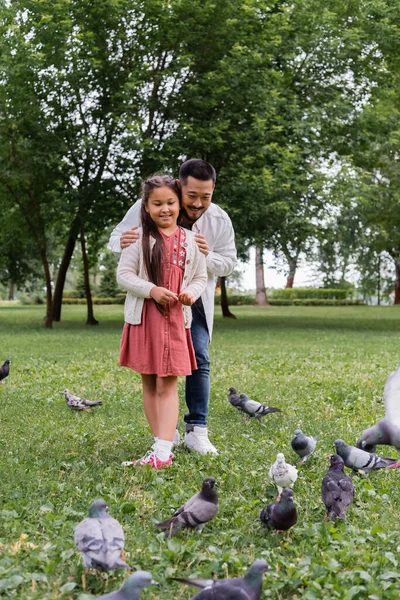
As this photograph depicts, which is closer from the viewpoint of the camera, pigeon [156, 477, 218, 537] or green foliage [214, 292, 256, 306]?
pigeon [156, 477, 218, 537]

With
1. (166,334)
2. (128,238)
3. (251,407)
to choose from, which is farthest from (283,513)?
(251,407)

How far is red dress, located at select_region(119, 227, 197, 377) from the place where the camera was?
5.04m

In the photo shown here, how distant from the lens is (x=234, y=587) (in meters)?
2.73

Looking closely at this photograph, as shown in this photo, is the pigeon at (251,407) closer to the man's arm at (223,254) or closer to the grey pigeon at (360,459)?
the man's arm at (223,254)

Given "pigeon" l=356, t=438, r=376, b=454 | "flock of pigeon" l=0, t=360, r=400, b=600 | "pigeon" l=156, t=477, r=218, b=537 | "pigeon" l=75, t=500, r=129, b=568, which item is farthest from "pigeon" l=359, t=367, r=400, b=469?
"pigeon" l=75, t=500, r=129, b=568

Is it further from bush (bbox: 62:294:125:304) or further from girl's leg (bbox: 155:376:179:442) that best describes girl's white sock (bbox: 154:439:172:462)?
bush (bbox: 62:294:125:304)

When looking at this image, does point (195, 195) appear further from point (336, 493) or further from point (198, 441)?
point (336, 493)

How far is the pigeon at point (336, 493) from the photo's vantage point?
157 inches

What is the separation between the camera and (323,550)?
358 centimetres

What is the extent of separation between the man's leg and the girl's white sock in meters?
0.48

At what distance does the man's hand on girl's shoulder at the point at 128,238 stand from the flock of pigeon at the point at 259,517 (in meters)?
1.79

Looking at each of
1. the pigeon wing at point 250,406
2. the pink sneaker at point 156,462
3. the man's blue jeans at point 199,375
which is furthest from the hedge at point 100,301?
the pink sneaker at point 156,462

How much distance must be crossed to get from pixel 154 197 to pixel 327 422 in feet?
9.89

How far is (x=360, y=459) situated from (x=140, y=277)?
1.89 meters
